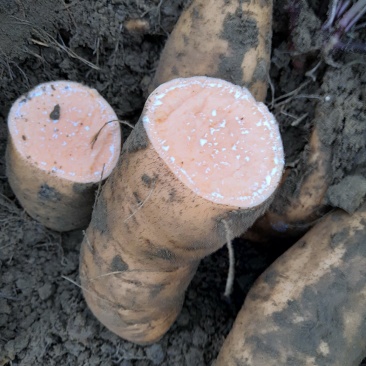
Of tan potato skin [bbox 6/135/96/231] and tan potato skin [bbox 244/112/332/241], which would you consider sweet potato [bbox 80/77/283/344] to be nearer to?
tan potato skin [bbox 6/135/96/231]

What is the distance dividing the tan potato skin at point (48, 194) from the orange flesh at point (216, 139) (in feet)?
1.52

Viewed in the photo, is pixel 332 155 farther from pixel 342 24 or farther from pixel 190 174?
pixel 190 174

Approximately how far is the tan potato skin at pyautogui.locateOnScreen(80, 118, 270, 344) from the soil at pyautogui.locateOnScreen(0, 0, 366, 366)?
0.15 meters

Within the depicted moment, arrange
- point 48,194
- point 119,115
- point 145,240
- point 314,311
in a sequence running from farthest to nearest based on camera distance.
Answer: point 119,115 → point 48,194 → point 314,311 → point 145,240

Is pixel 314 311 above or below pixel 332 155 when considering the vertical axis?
below

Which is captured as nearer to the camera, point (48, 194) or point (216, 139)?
point (216, 139)

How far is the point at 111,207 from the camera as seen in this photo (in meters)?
1.21

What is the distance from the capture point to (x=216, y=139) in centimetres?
101

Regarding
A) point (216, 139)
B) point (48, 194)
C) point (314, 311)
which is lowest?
point (48, 194)

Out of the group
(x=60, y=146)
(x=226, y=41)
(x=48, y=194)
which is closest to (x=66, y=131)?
(x=60, y=146)

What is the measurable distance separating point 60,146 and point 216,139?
1.88 ft

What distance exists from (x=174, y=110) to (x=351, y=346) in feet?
2.86

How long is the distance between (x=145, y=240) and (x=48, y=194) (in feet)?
1.40

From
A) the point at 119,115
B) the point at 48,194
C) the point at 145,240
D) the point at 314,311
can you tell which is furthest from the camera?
the point at 119,115
